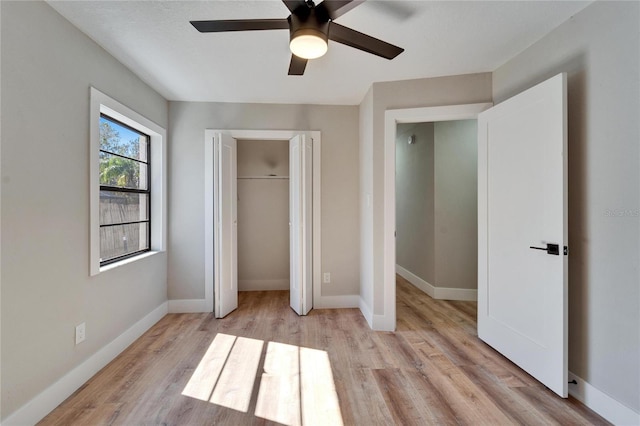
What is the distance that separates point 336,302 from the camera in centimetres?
346

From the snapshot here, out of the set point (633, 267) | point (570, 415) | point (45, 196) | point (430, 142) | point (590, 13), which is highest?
point (590, 13)

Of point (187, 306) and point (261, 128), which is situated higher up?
point (261, 128)

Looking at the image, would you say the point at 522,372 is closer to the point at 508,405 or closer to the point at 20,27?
the point at 508,405

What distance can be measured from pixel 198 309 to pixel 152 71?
2.53 m

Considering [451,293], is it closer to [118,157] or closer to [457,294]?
[457,294]

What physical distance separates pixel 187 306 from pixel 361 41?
10.6ft

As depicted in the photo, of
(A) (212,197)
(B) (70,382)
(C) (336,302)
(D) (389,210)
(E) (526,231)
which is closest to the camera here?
(B) (70,382)

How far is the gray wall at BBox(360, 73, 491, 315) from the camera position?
2.72 metres

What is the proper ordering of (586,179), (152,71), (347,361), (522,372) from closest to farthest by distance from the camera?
(586,179)
(522,372)
(347,361)
(152,71)

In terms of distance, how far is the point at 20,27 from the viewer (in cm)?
155

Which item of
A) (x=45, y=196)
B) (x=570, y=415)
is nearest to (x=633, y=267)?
(x=570, y=415)

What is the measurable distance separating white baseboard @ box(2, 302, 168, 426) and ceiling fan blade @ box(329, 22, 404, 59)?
266 cm

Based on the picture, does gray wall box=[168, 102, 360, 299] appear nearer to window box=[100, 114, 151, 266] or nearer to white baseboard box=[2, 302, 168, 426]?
window box=[100, 114, 151, 266]

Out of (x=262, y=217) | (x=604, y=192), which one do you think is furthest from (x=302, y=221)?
(x=604, y=192)
